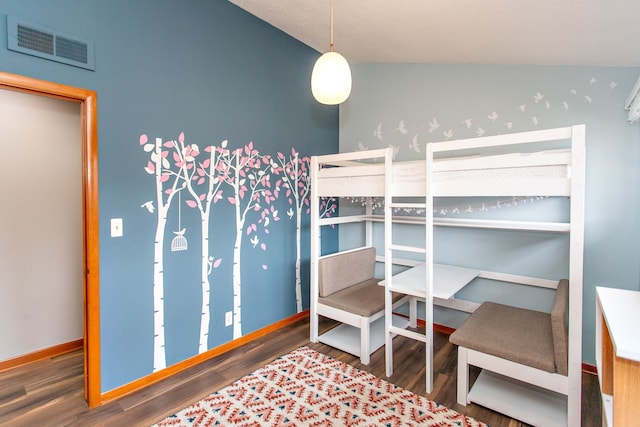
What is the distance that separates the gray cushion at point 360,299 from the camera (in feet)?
9.04

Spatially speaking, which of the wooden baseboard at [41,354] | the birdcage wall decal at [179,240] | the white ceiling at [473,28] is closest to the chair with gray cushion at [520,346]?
the white ceiling at [473,28]

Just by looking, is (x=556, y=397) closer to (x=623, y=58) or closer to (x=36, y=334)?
(x=623, y=58)

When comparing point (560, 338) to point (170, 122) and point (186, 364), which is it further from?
point (170, 122)

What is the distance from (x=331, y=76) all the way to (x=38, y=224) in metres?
2.81

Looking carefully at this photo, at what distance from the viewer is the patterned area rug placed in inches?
78.3

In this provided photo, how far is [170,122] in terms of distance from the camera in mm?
2457

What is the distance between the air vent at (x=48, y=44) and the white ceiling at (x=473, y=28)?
4.61ft

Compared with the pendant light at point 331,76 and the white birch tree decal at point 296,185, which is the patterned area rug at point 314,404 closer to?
the white birch tree decal at point 296,185

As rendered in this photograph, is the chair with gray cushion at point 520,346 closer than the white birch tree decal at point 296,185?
Yes

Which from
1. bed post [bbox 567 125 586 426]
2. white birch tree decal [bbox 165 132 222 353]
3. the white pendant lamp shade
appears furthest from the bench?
the white pendant lamp shade

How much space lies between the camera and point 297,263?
360 cm

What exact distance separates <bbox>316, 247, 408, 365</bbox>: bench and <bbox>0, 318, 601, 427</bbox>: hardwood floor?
0.18 metres

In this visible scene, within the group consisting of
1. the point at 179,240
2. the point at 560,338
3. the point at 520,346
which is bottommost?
the point at 520,346

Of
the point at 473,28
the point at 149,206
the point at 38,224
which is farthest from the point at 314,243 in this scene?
the point at 38,224
